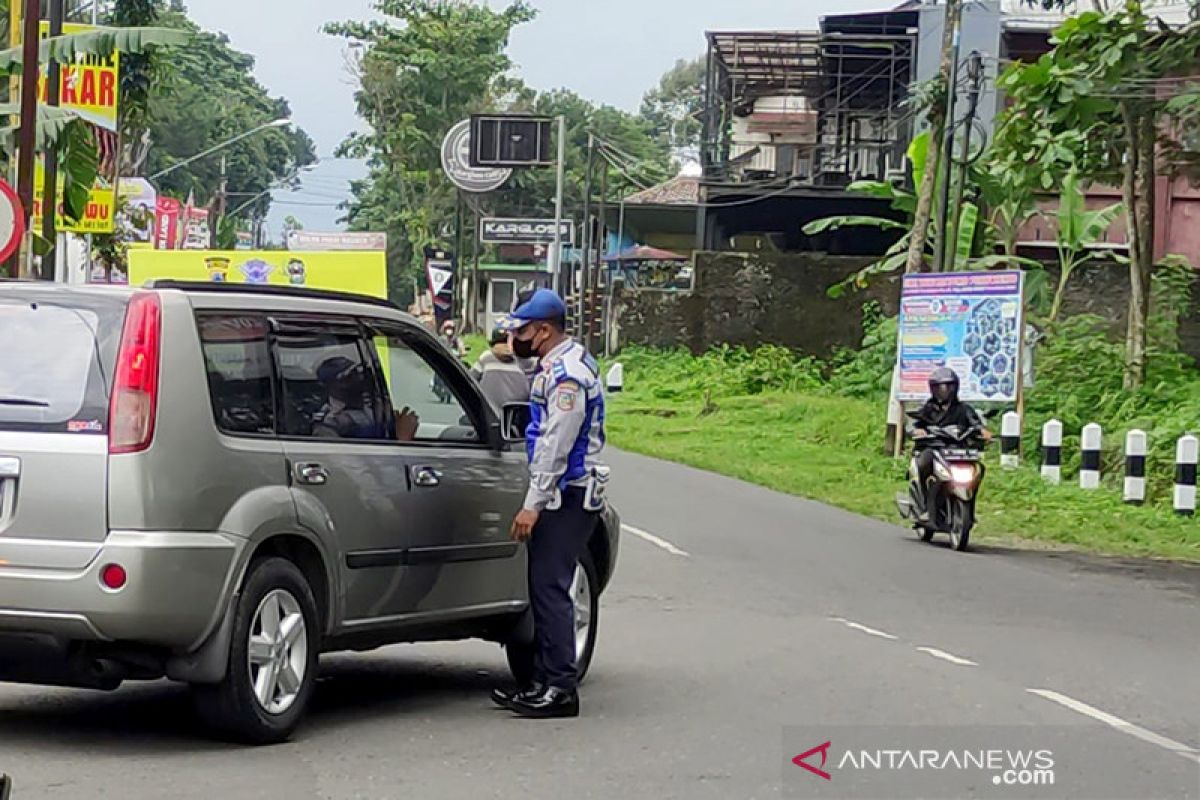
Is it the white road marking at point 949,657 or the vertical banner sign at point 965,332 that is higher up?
the vertical banner sign at point 965,332

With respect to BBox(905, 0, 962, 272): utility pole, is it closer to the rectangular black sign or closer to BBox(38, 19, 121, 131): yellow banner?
the rectangular black sign

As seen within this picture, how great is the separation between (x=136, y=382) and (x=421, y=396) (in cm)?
192

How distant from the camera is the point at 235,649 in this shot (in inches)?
272

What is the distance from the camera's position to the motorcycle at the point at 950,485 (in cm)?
1744

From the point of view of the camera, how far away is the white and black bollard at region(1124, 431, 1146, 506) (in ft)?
69.8

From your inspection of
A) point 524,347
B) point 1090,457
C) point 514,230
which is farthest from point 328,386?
point 514,230

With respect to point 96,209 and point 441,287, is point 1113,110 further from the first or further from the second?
point 441,287

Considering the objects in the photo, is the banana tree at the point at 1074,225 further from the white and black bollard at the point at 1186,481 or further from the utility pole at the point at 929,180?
the white and black bollard at the point at 1186,481

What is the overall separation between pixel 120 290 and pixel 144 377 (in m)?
0.44

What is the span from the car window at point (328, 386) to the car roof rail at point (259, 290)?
152 millimetres

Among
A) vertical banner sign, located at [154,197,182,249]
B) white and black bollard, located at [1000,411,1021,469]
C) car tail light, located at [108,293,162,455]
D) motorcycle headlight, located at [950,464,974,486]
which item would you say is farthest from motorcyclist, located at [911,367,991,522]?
vertical banner sign, located at [154,197,182,249]

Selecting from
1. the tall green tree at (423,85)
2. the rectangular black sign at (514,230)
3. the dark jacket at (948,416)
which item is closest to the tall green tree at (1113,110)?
the dark jacket at (948,416)

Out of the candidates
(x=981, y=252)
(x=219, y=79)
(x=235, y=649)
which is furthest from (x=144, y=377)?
(x=219, y=79)

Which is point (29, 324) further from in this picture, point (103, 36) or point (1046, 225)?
point (1046, 225)
